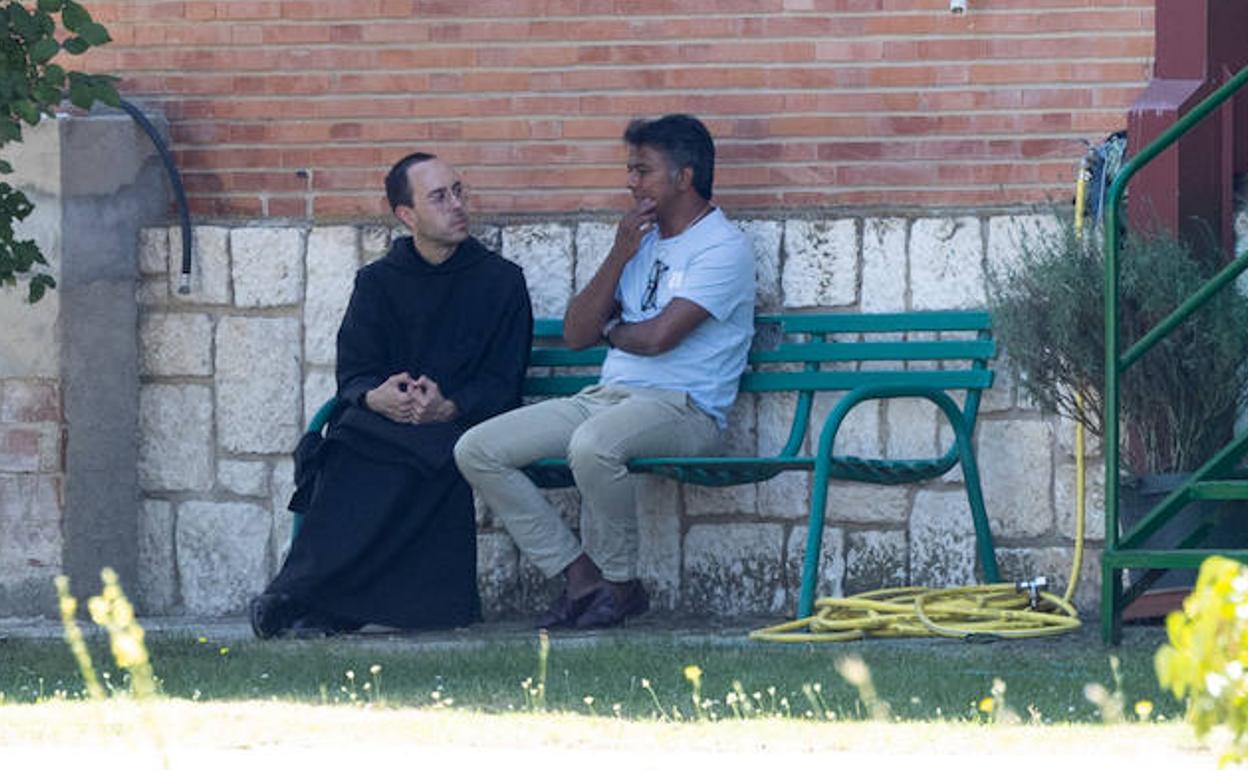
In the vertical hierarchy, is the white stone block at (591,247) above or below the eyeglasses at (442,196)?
below

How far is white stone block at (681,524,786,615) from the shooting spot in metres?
8.42

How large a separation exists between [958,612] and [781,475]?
3.09 feet

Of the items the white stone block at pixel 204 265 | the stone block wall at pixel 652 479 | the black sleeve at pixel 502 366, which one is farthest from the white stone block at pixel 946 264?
the white stone block at pixel 204 265

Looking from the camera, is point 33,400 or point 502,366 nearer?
point 502,366

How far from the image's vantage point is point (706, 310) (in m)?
8.04

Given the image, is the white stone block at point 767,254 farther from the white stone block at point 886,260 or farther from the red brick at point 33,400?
the red brick at point 33,400

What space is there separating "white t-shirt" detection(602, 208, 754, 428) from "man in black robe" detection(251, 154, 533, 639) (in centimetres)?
38

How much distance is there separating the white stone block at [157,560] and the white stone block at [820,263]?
2135 millimetres

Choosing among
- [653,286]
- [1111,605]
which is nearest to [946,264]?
[653,286]

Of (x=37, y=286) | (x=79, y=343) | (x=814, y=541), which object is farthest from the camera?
(x=79, y=343)

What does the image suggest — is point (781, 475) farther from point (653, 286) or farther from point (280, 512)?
point (280, 512)

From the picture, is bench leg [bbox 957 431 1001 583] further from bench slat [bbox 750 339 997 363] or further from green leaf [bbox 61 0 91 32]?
green leaf [bbox 61 0 91 32]

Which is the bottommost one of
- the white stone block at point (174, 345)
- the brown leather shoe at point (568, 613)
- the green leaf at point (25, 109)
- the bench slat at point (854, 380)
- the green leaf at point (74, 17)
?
the brown leather shoe at point (568, 613)

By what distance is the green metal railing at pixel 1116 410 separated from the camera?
271 inches
